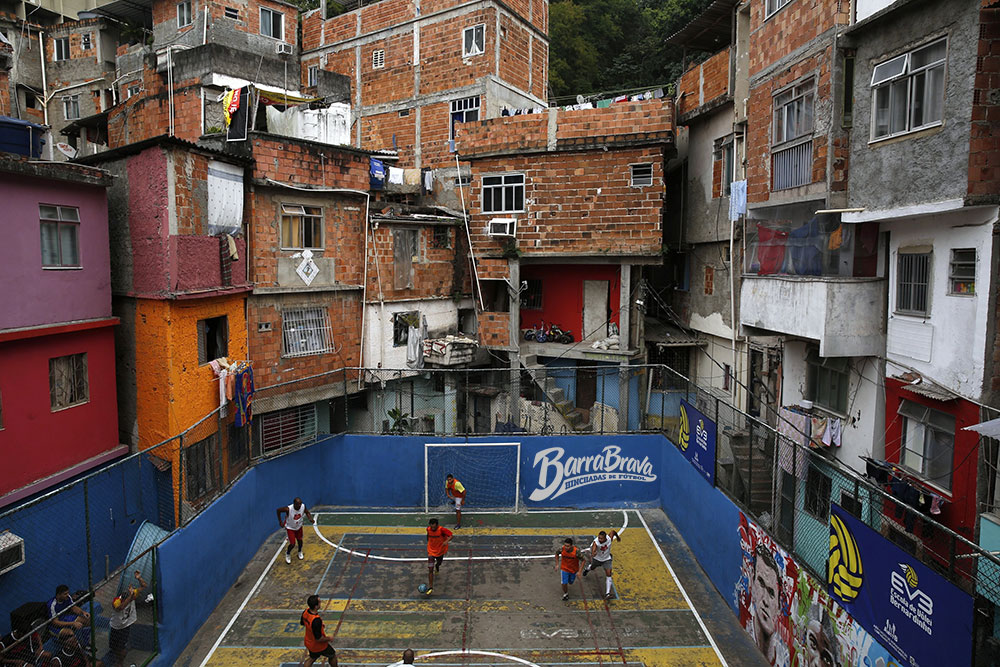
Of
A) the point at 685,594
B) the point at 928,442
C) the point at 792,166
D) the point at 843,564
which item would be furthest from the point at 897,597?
the point at 792,166

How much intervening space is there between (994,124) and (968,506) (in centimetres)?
568

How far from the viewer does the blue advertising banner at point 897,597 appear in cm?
641

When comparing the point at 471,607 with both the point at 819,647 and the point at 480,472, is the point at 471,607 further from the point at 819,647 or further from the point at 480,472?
the point at 819,647

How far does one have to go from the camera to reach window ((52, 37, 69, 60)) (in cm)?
3422

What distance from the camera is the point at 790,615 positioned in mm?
9758

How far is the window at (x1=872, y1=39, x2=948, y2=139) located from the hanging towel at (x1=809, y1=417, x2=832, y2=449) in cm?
583

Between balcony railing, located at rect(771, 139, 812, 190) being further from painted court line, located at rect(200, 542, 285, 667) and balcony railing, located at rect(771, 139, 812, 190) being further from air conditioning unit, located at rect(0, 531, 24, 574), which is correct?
air conditioning unit, located at rect(0, 531, 24, 574)

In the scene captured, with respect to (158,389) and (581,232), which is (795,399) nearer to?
(581,232)

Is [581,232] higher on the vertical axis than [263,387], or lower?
higher

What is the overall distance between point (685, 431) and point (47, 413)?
13422 millimetres

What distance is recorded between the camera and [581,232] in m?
21.0

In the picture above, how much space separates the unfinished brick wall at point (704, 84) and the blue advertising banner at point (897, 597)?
14578 millimetres

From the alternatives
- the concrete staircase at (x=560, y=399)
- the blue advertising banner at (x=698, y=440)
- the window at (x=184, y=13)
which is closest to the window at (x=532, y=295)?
the concrete staircase at (x=560, y=399)

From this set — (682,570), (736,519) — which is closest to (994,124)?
(736,519)
